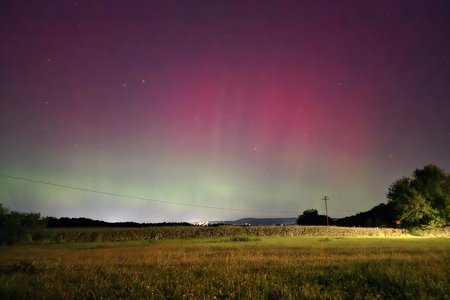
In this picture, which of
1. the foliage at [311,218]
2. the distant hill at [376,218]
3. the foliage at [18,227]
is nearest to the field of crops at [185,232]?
the foliage at [18,227]

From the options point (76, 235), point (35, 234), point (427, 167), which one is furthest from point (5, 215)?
point (427, 167)

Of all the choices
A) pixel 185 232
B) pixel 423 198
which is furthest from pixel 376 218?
pixel 185 232

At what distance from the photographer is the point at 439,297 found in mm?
6371

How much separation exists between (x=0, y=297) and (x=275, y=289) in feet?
18.8

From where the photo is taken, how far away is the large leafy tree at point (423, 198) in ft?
268

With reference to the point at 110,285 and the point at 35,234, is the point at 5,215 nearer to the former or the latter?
the point at 35,234

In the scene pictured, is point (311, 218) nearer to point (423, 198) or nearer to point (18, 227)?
point (423, 198)

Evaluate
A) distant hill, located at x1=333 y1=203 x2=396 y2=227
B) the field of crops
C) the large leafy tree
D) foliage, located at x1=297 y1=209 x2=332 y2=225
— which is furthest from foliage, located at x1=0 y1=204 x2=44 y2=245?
foliage, located at x1=297 y1=209 x2=332 y2=225

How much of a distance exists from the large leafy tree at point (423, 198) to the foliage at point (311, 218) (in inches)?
2244

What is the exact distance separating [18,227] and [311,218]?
114337mm

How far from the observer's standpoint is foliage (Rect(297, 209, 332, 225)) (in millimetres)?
143875

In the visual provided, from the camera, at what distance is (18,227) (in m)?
53.7

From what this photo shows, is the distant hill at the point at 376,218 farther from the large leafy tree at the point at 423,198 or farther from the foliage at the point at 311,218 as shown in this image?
the large leafy tree at the point at 423,198

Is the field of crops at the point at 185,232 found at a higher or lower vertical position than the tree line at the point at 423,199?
lower
